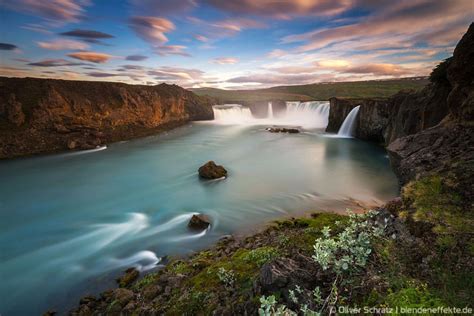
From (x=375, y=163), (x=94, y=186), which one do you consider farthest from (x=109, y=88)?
(x=375, y=163)

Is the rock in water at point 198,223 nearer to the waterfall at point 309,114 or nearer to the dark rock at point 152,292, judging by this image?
the dark rock at point 152,292

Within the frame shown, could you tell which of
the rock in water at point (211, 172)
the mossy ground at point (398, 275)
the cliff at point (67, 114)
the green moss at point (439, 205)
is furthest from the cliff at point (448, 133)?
the cliff at point (67, 114)

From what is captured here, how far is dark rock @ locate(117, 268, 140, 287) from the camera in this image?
8809 mm

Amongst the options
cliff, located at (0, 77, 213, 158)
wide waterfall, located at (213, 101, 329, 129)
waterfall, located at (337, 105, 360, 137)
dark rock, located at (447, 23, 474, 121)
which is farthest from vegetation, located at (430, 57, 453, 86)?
cliff, located at (0, 77, 213, 158)

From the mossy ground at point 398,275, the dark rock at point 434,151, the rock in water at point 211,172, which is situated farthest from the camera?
the rock in water at point 211,172

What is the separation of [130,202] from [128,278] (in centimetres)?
880

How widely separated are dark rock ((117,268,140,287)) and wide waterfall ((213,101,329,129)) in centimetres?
5142

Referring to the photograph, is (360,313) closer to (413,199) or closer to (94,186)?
(413,199)

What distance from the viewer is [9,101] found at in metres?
32.7

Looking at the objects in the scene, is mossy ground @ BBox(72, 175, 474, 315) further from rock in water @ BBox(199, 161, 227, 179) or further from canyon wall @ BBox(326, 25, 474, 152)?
rock in water @ BBox(199, 161, 227, 179)

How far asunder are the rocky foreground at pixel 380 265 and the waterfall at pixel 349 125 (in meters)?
30.8

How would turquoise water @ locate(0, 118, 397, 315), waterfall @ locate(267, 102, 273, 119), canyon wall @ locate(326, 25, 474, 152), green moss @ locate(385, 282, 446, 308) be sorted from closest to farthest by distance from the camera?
green moss @ locate(385, 282, 446, 308) → canyon wall @ locate(326, 25, 474, 152) → turquoise water @ locate(0, 118, 397, 315) → waterfall @ locate(267, 102, 273, 119)

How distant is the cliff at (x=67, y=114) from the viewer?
32688 millimetres

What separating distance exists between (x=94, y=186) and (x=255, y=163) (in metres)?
A: 15.4
